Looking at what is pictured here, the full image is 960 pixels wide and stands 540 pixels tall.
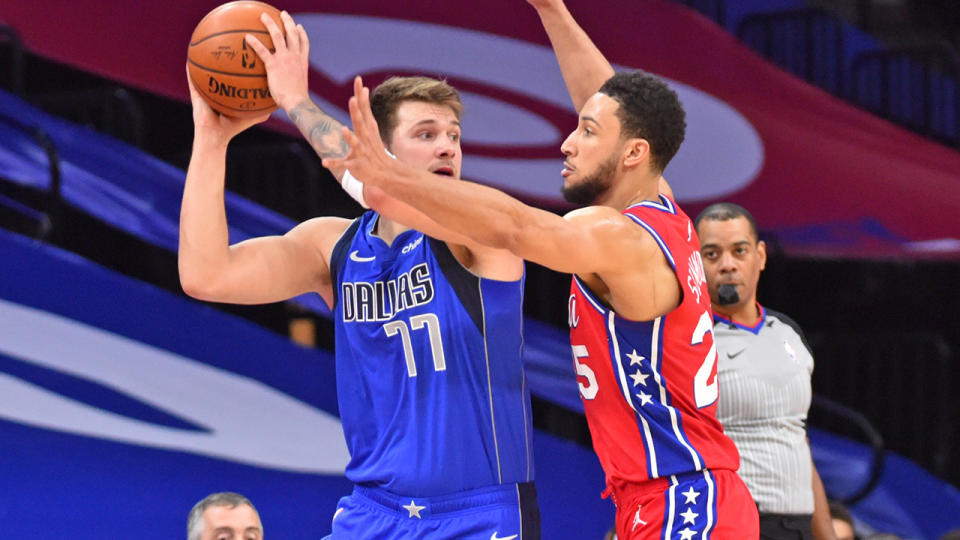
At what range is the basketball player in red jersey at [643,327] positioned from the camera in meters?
3.41

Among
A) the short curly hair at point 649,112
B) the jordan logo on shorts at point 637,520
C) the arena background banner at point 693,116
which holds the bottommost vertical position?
the jordan logo on shorts at point 637,520

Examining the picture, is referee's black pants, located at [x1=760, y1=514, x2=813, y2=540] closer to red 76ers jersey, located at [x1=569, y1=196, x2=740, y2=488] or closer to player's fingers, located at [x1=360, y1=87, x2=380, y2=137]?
red 76ers jersey, located at [x1=569, y1=196, x2=740, y2=488]

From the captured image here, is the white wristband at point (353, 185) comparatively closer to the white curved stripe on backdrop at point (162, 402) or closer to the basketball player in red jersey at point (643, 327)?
the basketball player in red jersey at point (643, 327)

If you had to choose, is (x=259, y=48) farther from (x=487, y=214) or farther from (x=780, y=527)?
(x=780, y=527)

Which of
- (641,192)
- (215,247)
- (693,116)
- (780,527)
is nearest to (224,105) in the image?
(215,247)

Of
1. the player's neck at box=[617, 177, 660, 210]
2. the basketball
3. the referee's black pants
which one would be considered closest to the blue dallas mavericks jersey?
the player's neck at box=[617, 177, 660, 210]

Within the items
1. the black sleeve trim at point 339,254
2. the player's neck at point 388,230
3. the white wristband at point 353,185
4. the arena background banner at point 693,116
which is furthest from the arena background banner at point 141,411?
the white wristband at point 353,185

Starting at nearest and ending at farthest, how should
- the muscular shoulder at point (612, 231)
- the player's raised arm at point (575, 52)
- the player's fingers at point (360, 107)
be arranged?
the player's fingers at point (360, 107)
the muscular shoulder at point (612, 231)
the player's raised arm at point (575, 52)

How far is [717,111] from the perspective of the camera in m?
8.27

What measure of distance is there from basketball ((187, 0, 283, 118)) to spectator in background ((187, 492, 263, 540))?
7.22 ft

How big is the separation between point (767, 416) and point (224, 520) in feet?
7.68

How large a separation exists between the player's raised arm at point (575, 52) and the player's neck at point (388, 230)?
3.49ft

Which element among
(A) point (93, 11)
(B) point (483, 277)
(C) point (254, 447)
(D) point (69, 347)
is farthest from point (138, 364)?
(B) point (483, 277)

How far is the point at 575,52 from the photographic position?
14.5 ft
